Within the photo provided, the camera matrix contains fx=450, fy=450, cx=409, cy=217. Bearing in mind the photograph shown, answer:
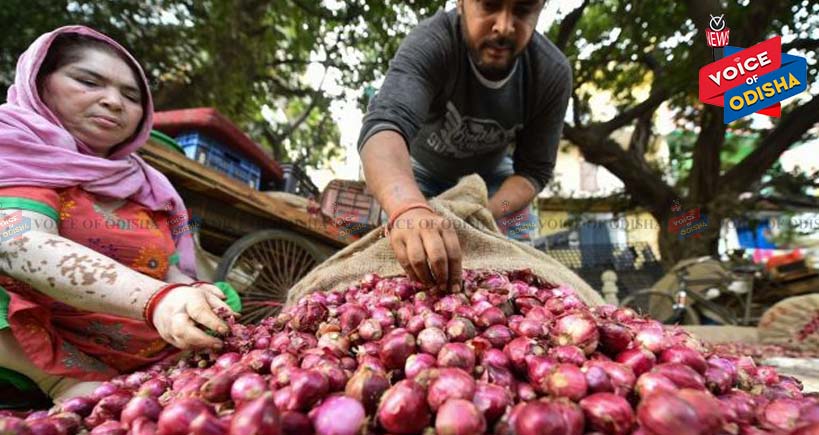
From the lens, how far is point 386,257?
76.6 inches

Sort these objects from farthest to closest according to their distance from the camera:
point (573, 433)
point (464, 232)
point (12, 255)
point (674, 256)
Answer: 1. point (674, 256)
2. point (464, 232)
3. point (12, 255)
4. point (573, 433)

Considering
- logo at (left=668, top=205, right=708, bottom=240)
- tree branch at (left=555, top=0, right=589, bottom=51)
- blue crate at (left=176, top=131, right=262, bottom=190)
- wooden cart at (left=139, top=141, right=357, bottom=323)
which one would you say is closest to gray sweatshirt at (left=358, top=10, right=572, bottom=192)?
wooden cart at (left=139, top=141, right=357, bottom=323)

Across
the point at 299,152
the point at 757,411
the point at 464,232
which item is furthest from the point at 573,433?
the point at 299,152

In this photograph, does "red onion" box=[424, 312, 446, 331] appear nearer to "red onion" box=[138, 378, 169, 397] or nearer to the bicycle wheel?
"red onion" box=[138, 378, 169, 397]

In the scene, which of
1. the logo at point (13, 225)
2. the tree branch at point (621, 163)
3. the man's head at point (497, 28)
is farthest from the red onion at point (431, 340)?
the tree branch at point (621, 163)

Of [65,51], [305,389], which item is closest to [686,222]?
[305,389]

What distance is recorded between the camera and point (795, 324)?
3672 millimetres

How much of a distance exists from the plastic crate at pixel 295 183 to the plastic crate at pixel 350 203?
1.53 m

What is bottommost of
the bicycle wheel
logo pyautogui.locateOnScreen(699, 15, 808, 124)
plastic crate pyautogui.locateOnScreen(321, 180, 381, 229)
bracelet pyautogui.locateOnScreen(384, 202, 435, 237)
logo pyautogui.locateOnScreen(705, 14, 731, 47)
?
the bicycle wheel

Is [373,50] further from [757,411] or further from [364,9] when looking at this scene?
[757,411]

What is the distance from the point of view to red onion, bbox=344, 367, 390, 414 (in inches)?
32.2

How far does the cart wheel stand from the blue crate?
4.02 ft

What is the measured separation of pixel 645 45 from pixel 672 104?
1.03 meters

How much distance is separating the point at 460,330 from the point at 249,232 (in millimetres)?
3346
